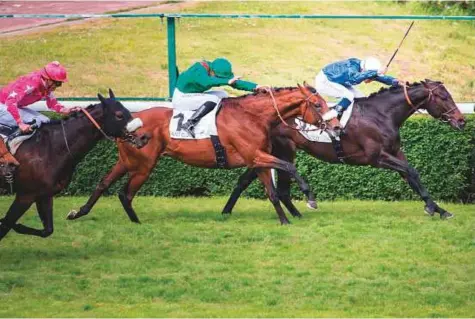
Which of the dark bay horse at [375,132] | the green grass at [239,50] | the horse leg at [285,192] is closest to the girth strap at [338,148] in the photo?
the dark bay horse at [375,132]

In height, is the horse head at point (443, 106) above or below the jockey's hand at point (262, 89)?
below

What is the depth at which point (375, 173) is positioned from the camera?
723 inches

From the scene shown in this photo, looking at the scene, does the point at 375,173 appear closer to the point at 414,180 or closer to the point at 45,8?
the point at 414,180

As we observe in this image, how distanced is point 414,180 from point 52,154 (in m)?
4.67

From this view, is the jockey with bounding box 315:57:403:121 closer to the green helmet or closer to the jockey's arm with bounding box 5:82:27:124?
the green helmet

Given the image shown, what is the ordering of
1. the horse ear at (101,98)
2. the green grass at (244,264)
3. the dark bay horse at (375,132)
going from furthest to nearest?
the dark bay horse at (375,132), the horse ear at (101,98), the green grass at (244,264)

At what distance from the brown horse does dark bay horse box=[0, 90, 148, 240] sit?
198 cm

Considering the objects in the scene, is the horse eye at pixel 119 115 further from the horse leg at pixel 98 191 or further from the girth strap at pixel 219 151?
the horse leg at pixel 98 191

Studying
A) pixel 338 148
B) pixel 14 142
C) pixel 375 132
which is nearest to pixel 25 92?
pixel 14 142

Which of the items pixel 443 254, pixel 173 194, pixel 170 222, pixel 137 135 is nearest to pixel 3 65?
pixel 173 194

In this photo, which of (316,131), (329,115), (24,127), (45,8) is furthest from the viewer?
(45,8)

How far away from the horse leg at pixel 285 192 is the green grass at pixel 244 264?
189 mm

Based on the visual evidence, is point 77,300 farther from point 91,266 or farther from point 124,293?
point 91,266

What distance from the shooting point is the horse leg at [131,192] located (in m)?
16.8
